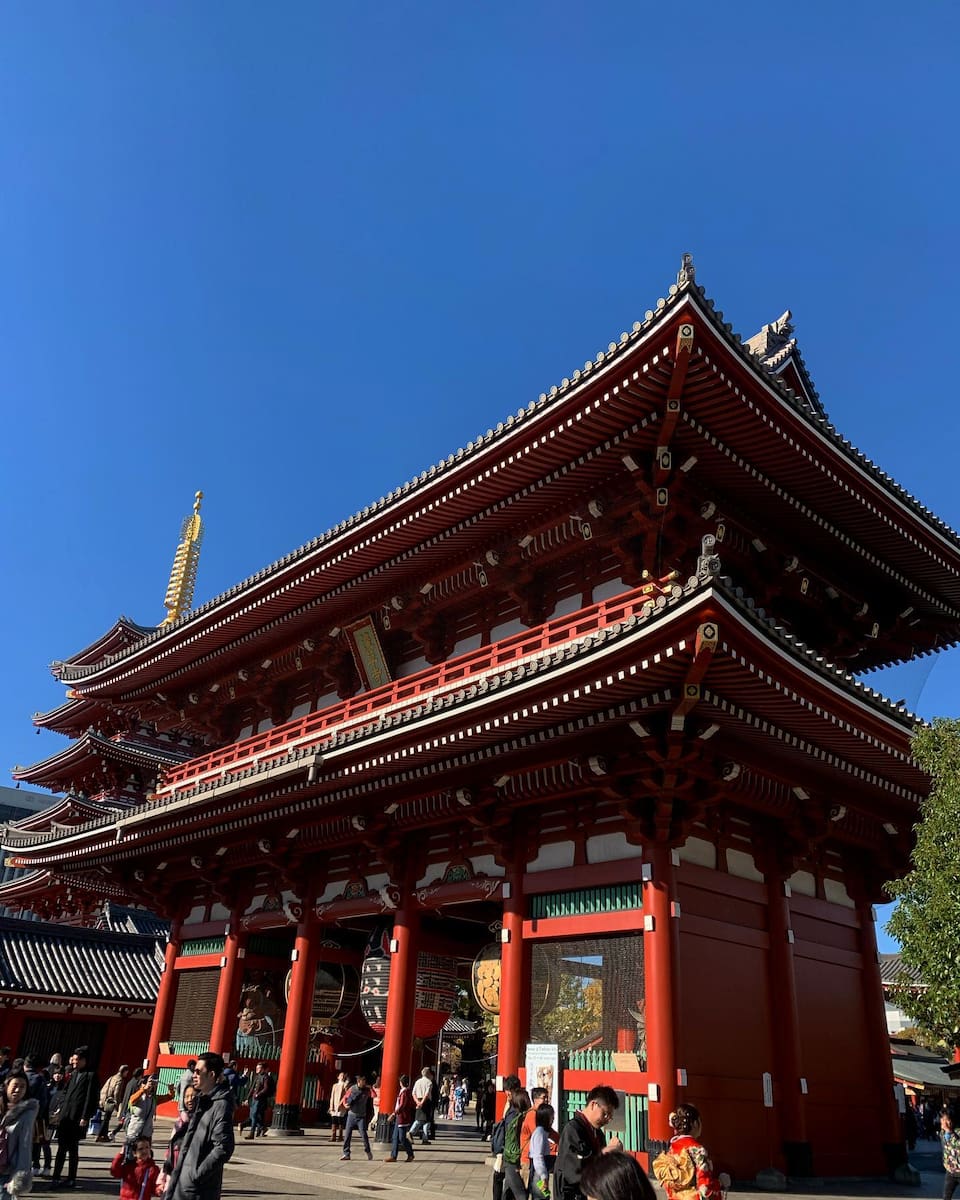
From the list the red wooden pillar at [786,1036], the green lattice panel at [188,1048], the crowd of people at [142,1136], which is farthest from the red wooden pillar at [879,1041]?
the green lattice panel at [188,1048]

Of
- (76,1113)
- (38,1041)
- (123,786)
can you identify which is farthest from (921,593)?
(123,786)

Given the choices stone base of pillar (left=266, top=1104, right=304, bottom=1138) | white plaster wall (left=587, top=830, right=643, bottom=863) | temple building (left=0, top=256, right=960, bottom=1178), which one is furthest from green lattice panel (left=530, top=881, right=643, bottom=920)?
stone base of pillar (left=266, top=1104, right=304, bottom=1138)

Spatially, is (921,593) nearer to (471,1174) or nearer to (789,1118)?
(789,1118)

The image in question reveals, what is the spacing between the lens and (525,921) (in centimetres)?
1480

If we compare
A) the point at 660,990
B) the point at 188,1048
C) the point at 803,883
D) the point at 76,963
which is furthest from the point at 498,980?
the point at 76,963

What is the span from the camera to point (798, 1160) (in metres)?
13.5

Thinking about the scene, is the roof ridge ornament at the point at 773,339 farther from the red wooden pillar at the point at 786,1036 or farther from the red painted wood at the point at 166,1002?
the red painted wood at the point at 166,1002

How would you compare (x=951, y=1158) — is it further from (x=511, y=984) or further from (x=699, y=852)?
(x=511, y=984)

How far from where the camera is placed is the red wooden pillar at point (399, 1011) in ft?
52.9

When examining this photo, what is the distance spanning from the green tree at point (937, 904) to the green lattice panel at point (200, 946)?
15.8 meters

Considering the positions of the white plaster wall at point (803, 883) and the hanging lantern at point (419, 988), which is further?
the hanging lantern at point (419, 988)

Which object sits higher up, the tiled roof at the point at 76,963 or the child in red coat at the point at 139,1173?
the tiled roof at the point at 76,963

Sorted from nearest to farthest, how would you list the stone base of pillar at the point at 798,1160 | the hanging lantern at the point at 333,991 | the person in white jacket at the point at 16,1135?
the person in white jacket at the point at 16,1135 < the stone base of pillar at the point at 798,1160 < the hanging lantern at the point at 333,991

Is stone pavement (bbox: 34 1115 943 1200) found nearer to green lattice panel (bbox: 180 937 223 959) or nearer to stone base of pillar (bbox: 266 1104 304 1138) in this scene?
stone base of pillar (bbox: 266 1104 304 1138)
